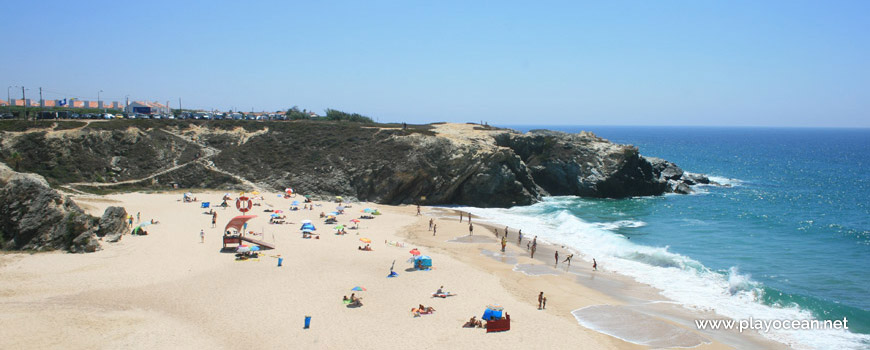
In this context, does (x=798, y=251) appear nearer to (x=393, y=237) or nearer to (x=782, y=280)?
(x=782, y=280)

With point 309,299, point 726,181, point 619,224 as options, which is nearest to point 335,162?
point 619,224

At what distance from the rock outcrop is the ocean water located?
26811 millimetres

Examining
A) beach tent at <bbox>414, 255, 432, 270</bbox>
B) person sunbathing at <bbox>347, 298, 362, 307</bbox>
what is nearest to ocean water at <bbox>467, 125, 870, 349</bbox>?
beach tent at <bbox>414, 255, 432, 270</bbox>

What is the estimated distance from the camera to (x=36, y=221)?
25750 mm

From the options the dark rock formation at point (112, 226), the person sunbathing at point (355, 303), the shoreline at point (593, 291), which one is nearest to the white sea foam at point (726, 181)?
the shoreline at point (593, 291)

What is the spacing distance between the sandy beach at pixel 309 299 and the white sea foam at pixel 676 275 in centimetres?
125

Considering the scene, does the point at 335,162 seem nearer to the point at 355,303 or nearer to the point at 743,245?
the point at 355,303

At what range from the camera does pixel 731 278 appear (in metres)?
25.3

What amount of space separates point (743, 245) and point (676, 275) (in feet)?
30.5

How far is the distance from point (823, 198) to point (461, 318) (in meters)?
50.4

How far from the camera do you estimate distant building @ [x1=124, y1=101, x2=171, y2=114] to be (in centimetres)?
7912

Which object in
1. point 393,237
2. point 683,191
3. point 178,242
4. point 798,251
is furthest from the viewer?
point 683,191

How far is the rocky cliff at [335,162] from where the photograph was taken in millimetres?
45281

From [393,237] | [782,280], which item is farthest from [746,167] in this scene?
[393,237]
